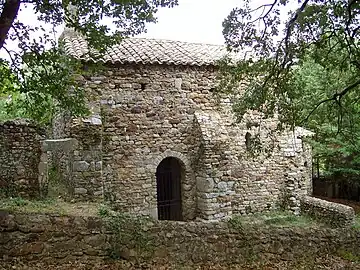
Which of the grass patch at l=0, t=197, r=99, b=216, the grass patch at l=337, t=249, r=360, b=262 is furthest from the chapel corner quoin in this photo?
the grass patch at l=337, t=249, r=360, b=262

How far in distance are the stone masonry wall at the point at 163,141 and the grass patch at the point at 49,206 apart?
2.53 ft

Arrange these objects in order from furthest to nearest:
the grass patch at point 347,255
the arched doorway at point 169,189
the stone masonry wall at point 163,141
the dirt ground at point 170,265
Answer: the arched doorway at point 169,189 → the stone masonry wall at point 163,141 → the grass patch at point 347,255 → the dirt ground at point 170,265

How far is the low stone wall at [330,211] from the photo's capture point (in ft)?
39.7

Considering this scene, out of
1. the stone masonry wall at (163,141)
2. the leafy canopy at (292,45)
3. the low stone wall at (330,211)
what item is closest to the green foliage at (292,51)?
the leafy canopy at (292,45)

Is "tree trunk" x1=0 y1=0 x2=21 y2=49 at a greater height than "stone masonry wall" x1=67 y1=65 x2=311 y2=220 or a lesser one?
greater

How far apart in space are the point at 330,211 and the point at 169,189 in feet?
17.6

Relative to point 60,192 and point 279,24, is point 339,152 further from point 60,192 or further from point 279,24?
point 60,192

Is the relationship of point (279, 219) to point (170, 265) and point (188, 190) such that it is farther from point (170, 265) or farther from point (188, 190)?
Answer: point (170, 265)

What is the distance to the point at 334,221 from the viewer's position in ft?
40.5

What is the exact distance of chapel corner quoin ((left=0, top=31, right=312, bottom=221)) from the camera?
1073cm

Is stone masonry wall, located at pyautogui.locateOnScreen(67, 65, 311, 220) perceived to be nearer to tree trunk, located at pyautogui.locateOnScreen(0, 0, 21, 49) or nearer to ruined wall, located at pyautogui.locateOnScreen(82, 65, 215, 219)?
ruined wall, located at pyautogui.locateOnScreen(82, 65, 215, 219)

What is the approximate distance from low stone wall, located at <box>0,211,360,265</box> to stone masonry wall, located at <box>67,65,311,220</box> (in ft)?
13.6

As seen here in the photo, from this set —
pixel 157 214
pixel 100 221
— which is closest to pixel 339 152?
pixel 157 214

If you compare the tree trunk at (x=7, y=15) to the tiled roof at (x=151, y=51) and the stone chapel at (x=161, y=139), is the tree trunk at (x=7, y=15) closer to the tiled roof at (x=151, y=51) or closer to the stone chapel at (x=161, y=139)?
the tiled roof at (x=151, y=51)
